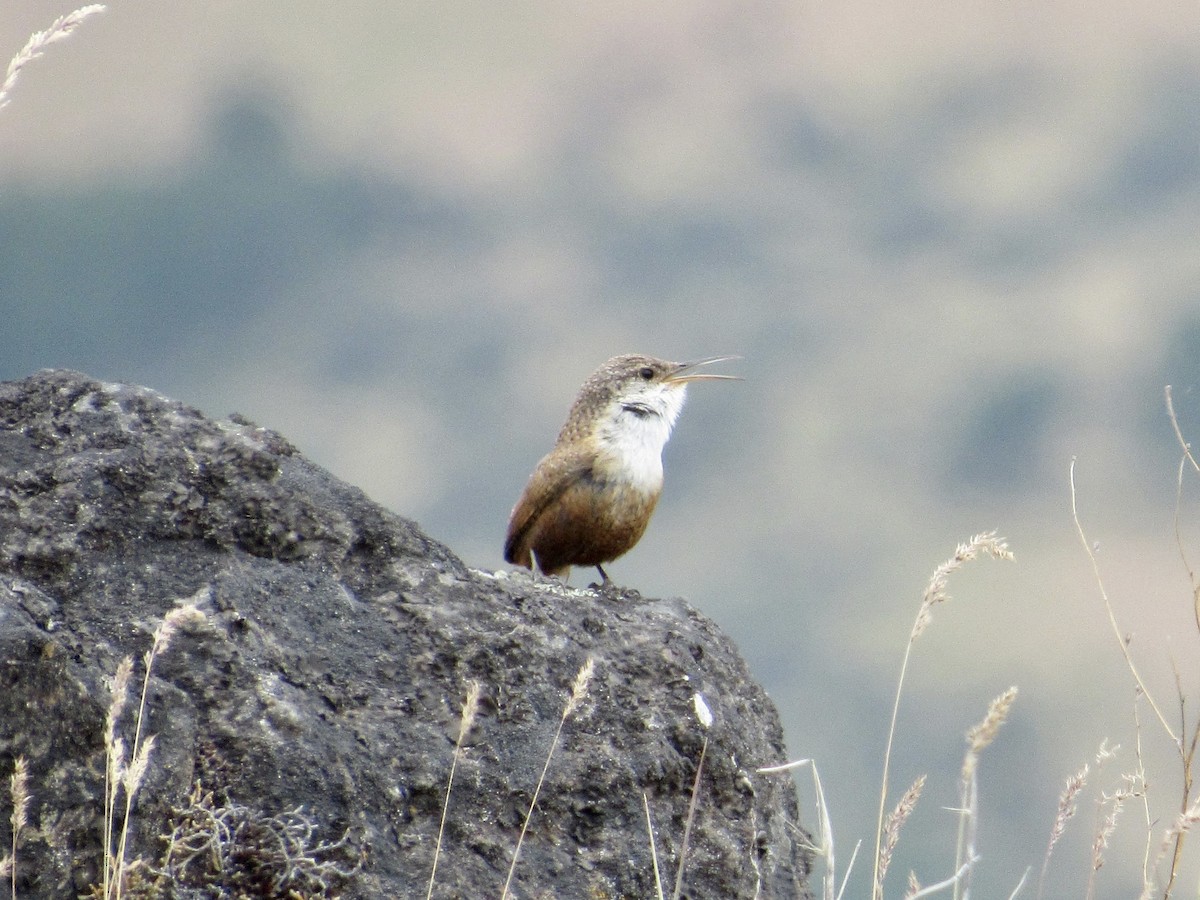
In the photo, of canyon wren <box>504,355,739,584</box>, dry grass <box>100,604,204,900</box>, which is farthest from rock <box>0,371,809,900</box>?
canyon wren <box>504,355,739,584</box>

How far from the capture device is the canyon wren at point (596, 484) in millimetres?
5852

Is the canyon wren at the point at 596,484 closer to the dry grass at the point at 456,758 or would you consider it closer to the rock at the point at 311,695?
the rock at the point at 311,695

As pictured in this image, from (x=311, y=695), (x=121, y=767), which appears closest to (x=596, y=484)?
(x=311, y=695)

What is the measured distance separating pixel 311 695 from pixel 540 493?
2719mm

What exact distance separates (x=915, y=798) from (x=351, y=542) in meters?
1.60

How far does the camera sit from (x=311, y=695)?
326 centimetres

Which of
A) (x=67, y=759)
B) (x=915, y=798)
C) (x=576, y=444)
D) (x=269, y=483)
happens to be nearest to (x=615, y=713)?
(x=915, y=798)

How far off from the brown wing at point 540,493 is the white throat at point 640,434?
130 mm

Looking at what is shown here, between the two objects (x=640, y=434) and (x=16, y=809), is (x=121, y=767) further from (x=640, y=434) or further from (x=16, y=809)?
(x=640, y=434)

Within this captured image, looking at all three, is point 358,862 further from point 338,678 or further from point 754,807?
point 754,807

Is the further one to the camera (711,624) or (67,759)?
(711,624)

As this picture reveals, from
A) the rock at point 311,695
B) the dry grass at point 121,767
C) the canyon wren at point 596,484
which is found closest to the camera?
the dry grass at point 121,767

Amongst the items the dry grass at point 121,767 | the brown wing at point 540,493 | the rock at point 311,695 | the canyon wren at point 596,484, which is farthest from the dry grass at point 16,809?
the brown wing at point 540,493

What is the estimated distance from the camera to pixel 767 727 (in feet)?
13.6
